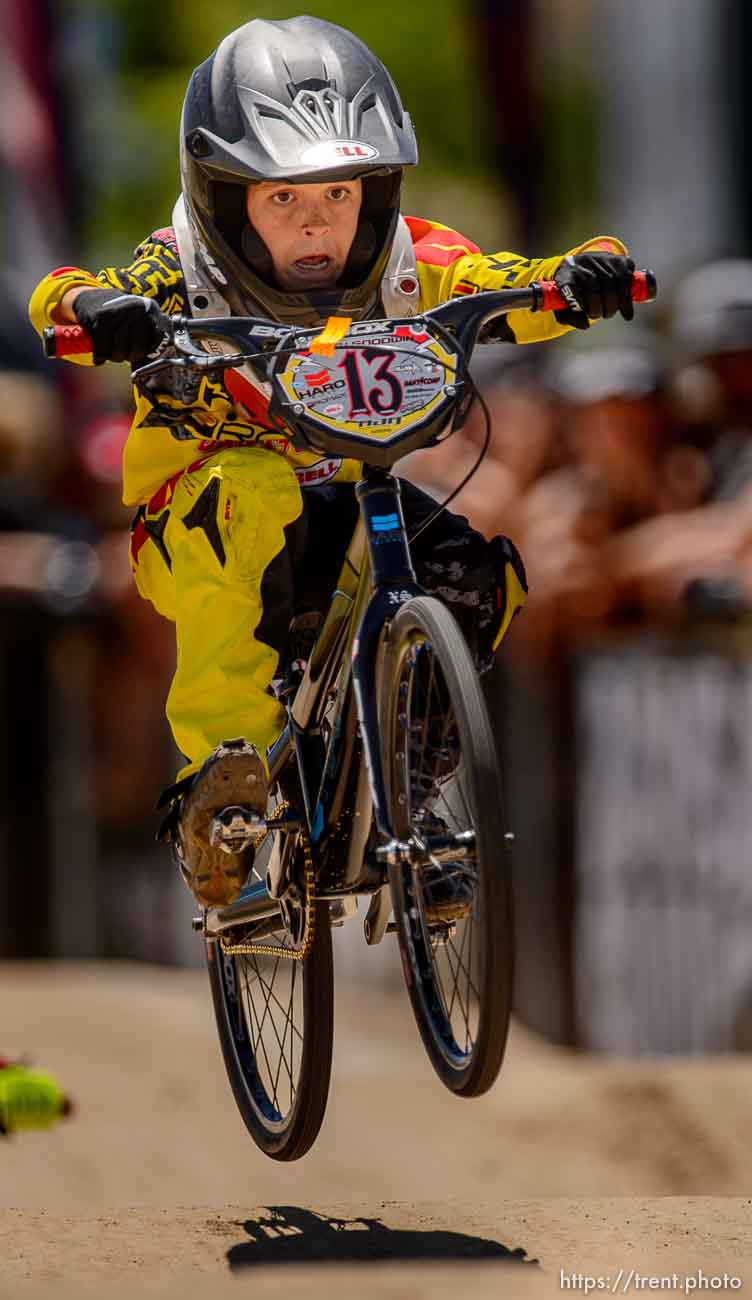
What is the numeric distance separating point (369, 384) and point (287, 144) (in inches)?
22.7

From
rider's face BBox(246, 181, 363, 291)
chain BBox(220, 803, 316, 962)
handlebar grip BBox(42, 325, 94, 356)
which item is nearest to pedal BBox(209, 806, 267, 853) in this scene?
chain BBox(220, 803, 316, 962)

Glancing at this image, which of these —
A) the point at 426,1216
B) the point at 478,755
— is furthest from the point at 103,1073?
the point at 478,755

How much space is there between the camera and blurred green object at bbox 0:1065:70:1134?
7.23 meters

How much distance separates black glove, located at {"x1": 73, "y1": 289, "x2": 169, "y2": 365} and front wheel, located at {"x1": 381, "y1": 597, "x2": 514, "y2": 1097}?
817 mm

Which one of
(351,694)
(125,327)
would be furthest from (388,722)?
(125,327)

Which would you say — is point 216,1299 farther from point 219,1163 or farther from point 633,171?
point 633,171

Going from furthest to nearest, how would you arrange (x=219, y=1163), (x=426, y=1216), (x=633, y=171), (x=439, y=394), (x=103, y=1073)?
1. (x=633, y=171)
2. (x=103, y=1073)
3. (x=219, y=1163)
4. (x=426, y=1216)
5. (x=439, y=394)

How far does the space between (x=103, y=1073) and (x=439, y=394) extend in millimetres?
6020

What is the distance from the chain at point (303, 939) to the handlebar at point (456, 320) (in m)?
1.14

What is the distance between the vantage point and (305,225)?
568 centimetres

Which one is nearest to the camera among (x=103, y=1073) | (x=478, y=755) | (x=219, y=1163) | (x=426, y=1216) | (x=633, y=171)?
(x=478, y=755)

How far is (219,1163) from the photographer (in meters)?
9.62

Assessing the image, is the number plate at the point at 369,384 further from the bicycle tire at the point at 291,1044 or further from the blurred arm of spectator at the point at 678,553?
the blurred arm of spectator at the point at 678,553

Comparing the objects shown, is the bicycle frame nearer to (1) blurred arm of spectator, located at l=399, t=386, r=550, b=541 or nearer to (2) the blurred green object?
(2) the blurred green object
